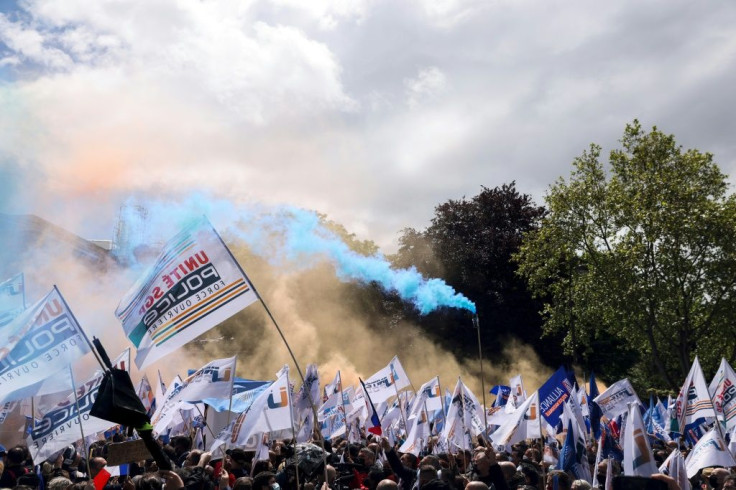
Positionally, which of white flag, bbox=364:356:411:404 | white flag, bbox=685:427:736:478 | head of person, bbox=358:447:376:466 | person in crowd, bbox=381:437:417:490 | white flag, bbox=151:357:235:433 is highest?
white flag, bbox=151:357:235:433

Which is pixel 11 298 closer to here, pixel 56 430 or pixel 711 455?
pixel 56 430

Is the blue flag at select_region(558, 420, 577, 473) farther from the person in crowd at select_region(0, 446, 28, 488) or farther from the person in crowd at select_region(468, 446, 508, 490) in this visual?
the person in crowd at select_region(0, 446, 28, 488)

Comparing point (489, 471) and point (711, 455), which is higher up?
point (489, 471)

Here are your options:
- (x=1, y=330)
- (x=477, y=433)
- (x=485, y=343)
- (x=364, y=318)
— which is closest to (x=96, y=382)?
(x=1, y=330)

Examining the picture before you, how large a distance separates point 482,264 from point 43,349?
133 ft

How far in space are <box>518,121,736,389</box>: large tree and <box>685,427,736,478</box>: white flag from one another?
24.8 metres

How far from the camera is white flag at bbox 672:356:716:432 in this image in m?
12.9

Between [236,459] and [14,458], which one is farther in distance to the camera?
[236,459]

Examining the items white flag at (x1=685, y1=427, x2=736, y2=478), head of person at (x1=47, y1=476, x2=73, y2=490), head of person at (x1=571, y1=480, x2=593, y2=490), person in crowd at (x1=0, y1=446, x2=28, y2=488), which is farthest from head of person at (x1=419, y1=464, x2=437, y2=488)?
person in crowd at (x1=0, y1=446, x2=28, y2=488)

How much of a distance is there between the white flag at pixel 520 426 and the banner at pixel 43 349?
24.1 feet

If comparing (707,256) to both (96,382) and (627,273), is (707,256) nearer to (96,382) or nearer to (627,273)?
(627,273)

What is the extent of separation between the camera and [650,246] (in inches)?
1339

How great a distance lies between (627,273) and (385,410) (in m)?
17.9

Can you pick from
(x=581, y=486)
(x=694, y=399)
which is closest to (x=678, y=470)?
(x=581, y=486)
